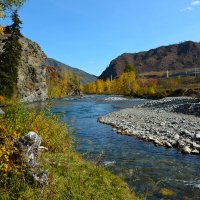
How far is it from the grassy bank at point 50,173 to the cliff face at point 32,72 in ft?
234

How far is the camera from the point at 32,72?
3755 inches

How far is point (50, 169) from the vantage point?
10.2m

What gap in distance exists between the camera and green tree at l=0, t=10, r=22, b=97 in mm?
46981

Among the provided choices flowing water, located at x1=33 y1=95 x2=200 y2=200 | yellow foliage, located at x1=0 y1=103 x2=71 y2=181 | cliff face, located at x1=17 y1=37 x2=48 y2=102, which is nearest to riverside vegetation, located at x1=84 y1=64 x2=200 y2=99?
cliff face, located at x1=17 y1=37 x2=48 y2=102

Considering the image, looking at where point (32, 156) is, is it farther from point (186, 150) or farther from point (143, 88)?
point (143, 88)

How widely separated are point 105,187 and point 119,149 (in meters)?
10.9

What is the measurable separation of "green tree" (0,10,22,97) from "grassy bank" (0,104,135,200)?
34614 mm

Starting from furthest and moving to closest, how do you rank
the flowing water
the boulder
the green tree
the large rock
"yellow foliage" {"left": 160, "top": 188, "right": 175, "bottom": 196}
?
1. the green tree
2. the boulder
3. the flowing water
4. "yellow foliage" {"left": 160, "top": 188, "right": 175, "bottom": 196}
5. the large rock

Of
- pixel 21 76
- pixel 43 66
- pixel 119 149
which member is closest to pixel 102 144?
pixel 119 149

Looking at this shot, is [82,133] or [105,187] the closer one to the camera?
[105,187]

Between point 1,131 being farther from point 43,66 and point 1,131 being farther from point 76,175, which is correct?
point 43,66

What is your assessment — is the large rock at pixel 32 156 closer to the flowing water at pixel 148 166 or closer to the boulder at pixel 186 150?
the flowing water at pixel 148 166

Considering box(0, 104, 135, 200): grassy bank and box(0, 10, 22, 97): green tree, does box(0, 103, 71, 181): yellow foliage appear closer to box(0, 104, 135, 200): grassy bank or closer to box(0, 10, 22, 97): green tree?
box(0, 104, 135, 200): grassy bank

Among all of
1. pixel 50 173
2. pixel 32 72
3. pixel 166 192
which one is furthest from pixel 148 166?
pixel 32 72
